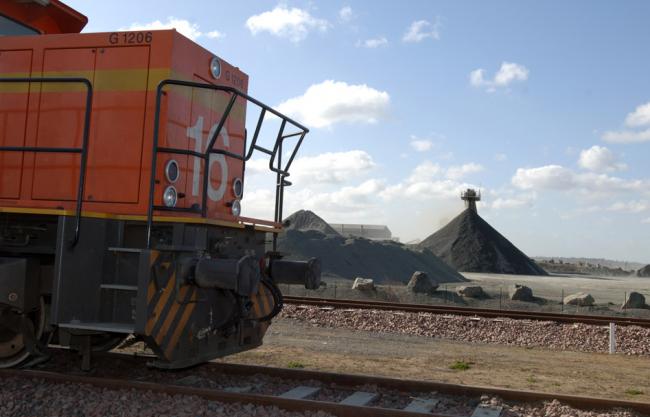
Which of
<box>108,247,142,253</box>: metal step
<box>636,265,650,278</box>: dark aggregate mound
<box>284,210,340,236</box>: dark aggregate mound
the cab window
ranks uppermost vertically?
<box>284,210,340,236</box>: dark aggregate mound

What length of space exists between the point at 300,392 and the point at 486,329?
21.7ft

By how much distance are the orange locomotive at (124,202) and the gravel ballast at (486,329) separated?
212 inches

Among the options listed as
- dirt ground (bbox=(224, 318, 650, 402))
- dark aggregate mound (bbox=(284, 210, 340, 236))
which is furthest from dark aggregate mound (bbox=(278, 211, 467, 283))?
dirt ground (bbox=(224, 318, 650, 402))

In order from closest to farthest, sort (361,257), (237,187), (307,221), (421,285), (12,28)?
(12,28) → (237,187) → (421,285) → (361,257) → (307,221)

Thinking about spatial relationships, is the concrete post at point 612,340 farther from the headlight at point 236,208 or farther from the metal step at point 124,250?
the metal step at point 124,250

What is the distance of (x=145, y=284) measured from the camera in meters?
4.61

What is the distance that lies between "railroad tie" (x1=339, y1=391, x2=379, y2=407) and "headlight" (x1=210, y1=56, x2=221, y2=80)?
3.37m

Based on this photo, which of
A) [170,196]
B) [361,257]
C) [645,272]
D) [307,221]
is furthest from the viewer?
[645,272]

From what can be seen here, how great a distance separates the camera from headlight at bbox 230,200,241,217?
618cm

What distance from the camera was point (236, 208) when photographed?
20.4 ft

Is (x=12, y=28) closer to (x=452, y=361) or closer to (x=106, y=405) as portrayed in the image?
(x=106, y=405)

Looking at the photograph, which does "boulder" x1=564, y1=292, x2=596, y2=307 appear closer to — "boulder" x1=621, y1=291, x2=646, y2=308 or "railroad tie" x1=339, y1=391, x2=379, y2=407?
"boulder" x1=621, y1=291, x2=646, y2=308

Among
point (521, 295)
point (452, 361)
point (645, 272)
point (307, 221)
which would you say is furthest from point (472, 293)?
point (645, 272)

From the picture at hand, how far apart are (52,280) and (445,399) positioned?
3626 millimetres
